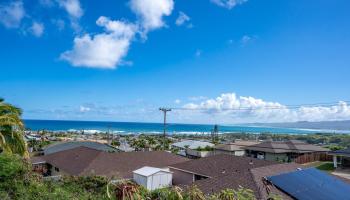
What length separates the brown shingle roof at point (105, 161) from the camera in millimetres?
25703

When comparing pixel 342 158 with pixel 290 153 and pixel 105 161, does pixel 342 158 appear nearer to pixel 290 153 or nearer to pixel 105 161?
pixel 290 153

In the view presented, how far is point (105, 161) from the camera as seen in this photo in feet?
91.1

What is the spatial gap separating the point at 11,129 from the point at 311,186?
1441 centimetres

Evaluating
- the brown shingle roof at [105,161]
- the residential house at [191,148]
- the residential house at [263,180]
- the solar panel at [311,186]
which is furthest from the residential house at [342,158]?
the solar panel at [311,186]

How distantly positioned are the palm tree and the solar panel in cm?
1257

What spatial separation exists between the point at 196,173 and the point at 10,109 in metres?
13.4

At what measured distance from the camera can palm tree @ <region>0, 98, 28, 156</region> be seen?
597 inches

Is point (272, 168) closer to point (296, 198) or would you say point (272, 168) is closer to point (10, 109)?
point (296, 198)

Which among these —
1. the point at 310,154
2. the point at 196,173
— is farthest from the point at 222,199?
the point at 310,154

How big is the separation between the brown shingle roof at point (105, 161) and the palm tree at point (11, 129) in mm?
8894

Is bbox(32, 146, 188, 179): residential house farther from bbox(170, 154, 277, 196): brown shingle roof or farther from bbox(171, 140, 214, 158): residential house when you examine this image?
bbox(171, 140, 214, 158): residential house

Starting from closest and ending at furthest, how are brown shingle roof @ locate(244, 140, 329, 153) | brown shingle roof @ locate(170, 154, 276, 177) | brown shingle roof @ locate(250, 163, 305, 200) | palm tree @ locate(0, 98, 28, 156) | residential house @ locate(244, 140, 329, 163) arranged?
1. brown shingle roof @ locate(250, 163, 305, 200)
2. palm tree @ locate(0, 98, 28, 156)
3. brown shingle roof @ locate(170, 154, 276, 177)
4. residential house @ locate(244, 140, 329, 163)
5. brown shingle roof @ locate(244, 140, 329, 153)

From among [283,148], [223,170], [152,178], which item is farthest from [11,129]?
[283,148]

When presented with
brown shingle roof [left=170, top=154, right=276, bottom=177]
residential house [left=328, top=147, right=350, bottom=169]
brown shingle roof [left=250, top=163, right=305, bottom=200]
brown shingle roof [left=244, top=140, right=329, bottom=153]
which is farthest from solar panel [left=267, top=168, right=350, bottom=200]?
brown shingle roof [left=244, top=140, right=329, bottom=153]
